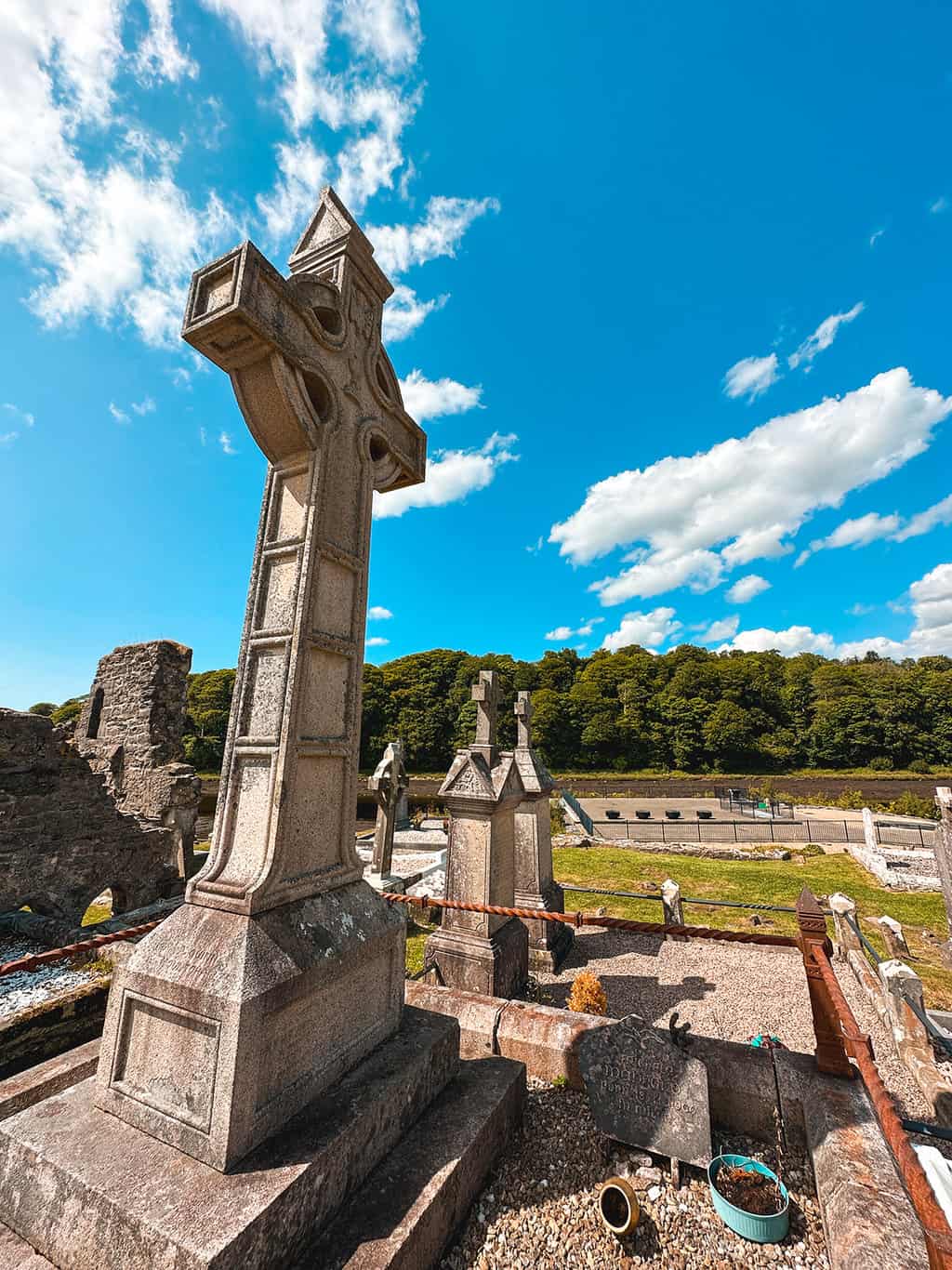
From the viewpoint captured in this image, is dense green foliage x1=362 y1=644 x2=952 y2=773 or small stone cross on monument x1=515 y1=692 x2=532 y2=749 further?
dense green foliage x1=362 y1=644 x2=952 y2=773

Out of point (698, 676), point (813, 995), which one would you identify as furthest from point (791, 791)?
point (813, 995)

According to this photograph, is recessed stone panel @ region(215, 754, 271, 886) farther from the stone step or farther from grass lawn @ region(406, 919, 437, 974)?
grass lawn @ region(406, 919, 437, 974)

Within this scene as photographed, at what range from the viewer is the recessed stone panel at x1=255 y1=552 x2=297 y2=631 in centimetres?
258

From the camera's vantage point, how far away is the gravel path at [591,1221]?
83.3 inches

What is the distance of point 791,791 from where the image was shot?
1254 inches

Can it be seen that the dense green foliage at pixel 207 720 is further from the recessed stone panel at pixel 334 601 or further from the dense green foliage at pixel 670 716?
the recessed stone panel at pixel 334 601

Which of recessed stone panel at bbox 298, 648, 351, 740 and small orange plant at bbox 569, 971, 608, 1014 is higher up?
recessed stone panel at bbox 298, 648, 351, 740

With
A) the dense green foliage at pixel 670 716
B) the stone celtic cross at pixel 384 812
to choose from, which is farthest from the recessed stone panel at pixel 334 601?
the dense green foliage at pixel 670 716

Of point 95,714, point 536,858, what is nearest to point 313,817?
point 536,858

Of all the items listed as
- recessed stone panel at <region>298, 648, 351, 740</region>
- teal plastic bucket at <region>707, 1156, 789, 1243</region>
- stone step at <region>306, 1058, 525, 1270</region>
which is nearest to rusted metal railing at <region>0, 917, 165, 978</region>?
recessed stone panel at <region>298, 648, 351, 740</region>

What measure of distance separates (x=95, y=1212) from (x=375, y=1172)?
1.00 metres

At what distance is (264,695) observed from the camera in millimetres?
2514

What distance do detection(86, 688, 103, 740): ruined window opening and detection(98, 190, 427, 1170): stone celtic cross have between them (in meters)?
12.2

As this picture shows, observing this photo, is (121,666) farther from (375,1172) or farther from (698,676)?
(698,676)
